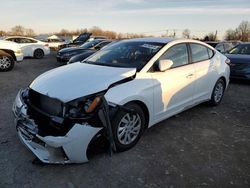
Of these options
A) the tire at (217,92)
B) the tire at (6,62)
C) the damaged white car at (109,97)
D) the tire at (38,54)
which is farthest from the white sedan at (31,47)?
the tire at (217,92)

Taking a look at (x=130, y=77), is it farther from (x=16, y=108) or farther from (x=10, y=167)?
(x=10, y=167)

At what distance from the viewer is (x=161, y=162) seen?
3.62m

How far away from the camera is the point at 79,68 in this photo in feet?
14.2

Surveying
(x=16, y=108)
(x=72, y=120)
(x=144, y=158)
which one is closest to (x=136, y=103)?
(x=144, y=158)

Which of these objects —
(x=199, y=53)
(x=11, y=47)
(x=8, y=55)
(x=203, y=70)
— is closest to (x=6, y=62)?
(x=8, y=55)

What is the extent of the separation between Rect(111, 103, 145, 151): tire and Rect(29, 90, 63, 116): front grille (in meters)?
0.73

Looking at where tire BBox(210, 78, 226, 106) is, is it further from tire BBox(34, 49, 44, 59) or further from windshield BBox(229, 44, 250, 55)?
tire BBox(34, 49, 44, 59)

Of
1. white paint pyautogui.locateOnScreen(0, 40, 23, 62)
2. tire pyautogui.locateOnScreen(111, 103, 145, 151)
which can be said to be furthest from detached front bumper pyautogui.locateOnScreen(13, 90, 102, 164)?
white paint pyautogui.locateOnScreen(0, 40, 23, 62)

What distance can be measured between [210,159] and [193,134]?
0.87 meters

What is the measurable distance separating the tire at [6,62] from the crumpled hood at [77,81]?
7.42m

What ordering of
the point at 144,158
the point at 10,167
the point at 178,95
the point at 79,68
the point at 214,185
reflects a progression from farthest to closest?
the point at 178,95 < the point at 79,68 < the point at 144,158 < the point at 10,167 < the point at 214,185

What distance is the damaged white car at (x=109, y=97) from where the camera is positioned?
3.26m

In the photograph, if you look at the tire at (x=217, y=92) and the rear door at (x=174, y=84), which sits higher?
the rear door at (x=174, y=84)

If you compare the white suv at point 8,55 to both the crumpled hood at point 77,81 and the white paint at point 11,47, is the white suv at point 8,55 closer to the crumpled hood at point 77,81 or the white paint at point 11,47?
the white paint at point 11,47
